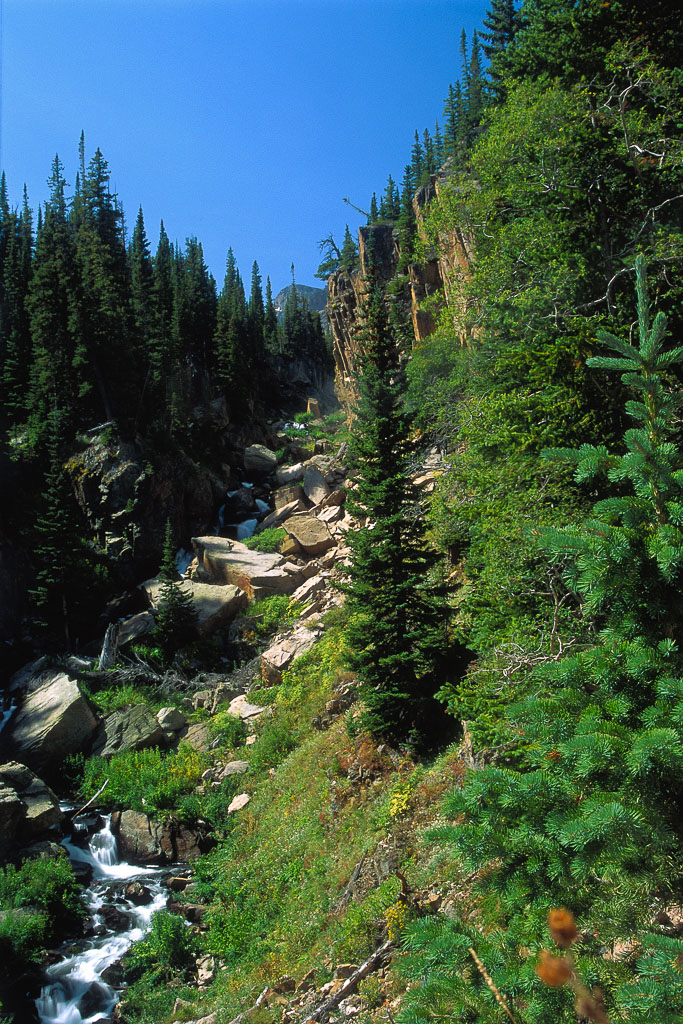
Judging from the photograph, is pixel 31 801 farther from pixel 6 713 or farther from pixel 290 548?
pixel 290 548

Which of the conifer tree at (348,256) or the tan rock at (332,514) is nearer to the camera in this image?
the tan rock at (332,514)

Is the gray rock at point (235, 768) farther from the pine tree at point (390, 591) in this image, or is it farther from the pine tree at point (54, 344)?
the pine tree at point (54, 344)

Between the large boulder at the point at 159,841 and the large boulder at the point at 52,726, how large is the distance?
468cm

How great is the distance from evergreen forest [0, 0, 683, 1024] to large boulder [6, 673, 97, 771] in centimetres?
67

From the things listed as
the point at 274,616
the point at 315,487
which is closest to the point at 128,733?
the point at 274,616

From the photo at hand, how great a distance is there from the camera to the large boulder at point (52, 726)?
21188mm

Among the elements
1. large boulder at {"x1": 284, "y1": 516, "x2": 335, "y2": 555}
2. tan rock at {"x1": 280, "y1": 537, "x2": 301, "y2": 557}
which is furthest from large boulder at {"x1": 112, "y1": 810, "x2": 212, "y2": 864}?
tan rock at {"x1": 280, "y1": 537, "x2": 301, "y2": 557}

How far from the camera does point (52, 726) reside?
21641 mm

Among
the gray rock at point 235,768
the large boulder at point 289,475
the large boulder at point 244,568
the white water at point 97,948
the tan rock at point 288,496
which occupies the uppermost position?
the large boulder at point 289,475

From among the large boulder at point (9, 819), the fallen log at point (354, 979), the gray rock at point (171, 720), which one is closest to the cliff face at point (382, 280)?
the gray rock at point (171, 720)

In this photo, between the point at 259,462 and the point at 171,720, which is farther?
the point at 259,462

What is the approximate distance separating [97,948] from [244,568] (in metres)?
17.8

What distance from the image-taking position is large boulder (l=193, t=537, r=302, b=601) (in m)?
28.8

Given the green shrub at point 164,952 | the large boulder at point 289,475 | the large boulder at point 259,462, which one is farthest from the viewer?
the large boulder at point 259,462
